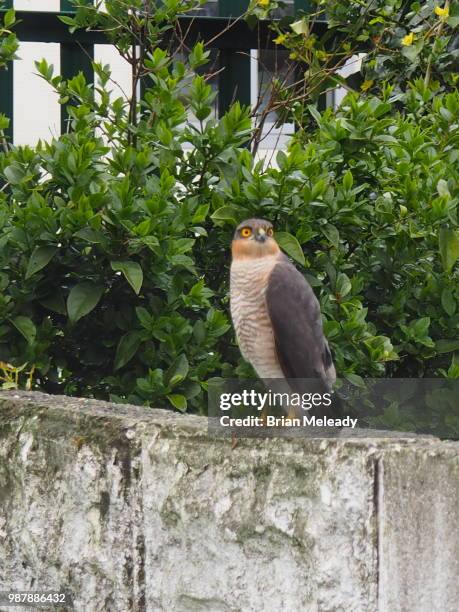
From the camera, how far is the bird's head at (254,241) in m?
2.98

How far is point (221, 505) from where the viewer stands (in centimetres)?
266

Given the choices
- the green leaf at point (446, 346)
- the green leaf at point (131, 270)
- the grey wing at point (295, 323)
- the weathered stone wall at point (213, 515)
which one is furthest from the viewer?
the green leaf at point (446, 346)

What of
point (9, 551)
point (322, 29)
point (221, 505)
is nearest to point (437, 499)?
point (221, 505)

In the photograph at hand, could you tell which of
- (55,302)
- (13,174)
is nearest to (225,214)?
(55,302)

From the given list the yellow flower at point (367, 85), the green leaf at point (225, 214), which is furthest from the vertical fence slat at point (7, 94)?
the green leaf at point (225, 214)

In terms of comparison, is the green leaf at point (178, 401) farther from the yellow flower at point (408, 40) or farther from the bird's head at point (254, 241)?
the yellow flower at point (408, 40)

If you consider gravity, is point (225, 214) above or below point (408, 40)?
below

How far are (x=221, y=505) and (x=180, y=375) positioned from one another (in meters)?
0.88

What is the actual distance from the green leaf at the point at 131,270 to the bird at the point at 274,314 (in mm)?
469

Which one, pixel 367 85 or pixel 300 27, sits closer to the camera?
pixel 300 27

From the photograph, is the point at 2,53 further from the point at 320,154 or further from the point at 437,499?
the point at 437,499

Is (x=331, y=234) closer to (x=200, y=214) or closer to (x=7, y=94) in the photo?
(x=200, y=214)

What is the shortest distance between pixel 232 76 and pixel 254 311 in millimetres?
2811

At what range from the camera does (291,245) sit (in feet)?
11.5
